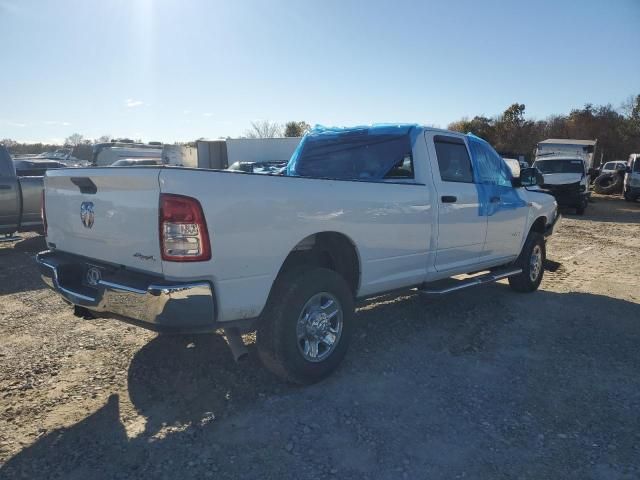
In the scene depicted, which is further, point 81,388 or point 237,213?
point 81,388

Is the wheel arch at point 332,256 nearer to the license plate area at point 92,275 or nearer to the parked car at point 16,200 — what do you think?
the license plate area at point 92,275

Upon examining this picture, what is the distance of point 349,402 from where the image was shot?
11.4 ft

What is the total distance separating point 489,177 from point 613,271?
406 centimetres

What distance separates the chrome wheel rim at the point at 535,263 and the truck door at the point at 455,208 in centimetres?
154

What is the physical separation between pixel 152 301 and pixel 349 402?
5.12 ft

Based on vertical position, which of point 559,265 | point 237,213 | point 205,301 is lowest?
point 559,265

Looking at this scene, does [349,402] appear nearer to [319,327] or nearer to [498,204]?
[319,327]

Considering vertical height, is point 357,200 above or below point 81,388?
above

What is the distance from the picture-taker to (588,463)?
2822mm

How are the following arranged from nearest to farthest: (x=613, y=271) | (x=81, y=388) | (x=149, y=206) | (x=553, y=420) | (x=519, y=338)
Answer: (x=149, y=206)
(x=553, y=420)
(x=81, y=388)
(x=519, y=338)
(x=613, y=271)

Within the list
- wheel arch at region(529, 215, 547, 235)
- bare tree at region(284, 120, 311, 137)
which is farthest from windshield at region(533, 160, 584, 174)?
bare tree at region(284, 120, 311, 137)

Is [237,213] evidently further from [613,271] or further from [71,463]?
[613,271]

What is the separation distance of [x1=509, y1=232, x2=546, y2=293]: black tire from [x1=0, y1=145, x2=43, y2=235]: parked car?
8.31 m

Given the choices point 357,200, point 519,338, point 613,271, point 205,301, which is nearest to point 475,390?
point 519,338
